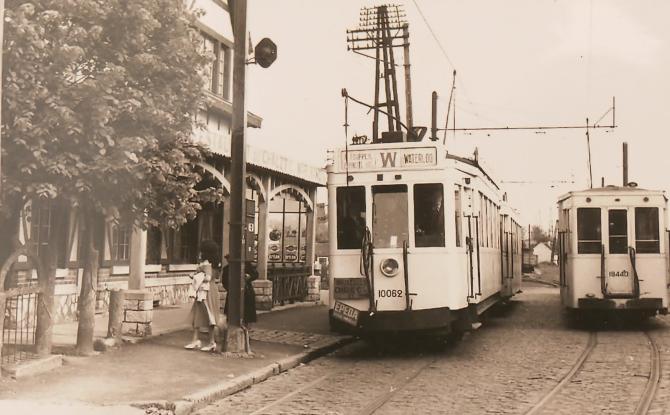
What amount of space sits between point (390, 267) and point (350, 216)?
3.42ft

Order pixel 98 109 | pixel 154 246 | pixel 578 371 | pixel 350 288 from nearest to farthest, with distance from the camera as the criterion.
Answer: pixel 98 109
pixel 578 371
pixel 350 288
pixel 154 246

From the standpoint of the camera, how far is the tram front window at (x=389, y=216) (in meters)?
11.3

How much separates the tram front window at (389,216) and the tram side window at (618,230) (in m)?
6.04

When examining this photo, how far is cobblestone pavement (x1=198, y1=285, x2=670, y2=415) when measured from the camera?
7.77 meters

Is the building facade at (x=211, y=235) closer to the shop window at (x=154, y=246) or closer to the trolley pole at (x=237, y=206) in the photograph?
the shop window at (x=154, y=246)

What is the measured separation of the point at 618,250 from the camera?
1523 cm

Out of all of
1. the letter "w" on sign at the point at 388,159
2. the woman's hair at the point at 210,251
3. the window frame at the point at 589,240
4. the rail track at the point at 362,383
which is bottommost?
the rail track at the point at 362,383

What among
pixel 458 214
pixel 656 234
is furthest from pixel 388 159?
pixel 656 234

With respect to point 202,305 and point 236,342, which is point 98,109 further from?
point 236,342

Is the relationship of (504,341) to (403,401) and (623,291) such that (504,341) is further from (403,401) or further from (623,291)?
(403,401)

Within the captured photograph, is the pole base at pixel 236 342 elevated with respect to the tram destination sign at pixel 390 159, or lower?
lower

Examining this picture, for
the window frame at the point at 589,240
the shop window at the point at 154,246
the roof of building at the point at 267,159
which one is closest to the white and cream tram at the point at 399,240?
the roof of building at the point at 267,159

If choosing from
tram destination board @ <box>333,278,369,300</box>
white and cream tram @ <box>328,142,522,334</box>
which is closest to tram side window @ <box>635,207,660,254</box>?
white and cream tram @ <box>328,142,522,334</box>

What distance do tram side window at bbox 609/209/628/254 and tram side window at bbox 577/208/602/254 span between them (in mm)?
238
